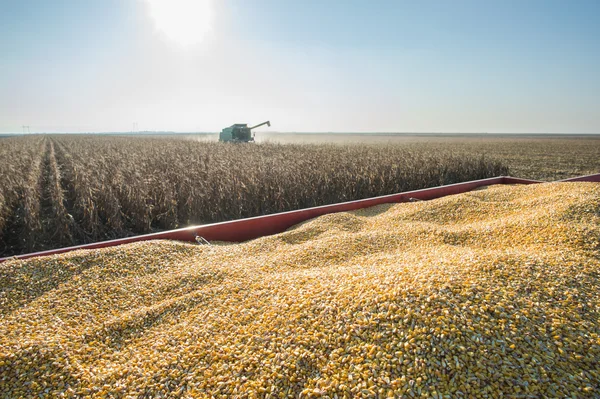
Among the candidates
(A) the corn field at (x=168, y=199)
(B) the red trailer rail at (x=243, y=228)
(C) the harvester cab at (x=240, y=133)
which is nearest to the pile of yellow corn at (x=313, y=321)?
(B) the red trailer rail at (x=243, y=228)

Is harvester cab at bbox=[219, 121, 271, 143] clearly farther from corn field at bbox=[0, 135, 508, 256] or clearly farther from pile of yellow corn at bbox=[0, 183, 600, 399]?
pile of yellow corn at bbox=[0, 183, 600, 399]

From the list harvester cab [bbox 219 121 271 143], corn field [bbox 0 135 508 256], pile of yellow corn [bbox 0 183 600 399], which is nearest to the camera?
pile of yellow corn [bbox 0 183 600 399]

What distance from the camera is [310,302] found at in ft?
6.66

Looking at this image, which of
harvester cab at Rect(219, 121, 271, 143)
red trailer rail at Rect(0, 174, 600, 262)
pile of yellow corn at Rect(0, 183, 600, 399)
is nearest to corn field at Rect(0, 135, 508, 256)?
red trailer rail at Rect(0, 174, 600, 262)

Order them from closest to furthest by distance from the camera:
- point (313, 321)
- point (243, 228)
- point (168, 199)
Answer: point (313, 321)
point (243, 228)
point (168, 199)

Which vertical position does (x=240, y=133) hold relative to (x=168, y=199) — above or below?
above

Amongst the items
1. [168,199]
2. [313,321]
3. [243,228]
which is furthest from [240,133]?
[313,321]

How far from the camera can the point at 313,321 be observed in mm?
1893

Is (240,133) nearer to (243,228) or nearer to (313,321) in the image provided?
(243,228)

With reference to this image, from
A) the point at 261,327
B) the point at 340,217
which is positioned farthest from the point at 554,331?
the point at 340,217

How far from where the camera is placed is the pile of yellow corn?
1546mm

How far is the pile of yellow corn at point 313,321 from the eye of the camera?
5.07ft

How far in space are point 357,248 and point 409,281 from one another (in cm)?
104

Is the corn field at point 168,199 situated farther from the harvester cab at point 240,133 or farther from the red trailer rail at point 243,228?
the harvester cab at point 240,133
